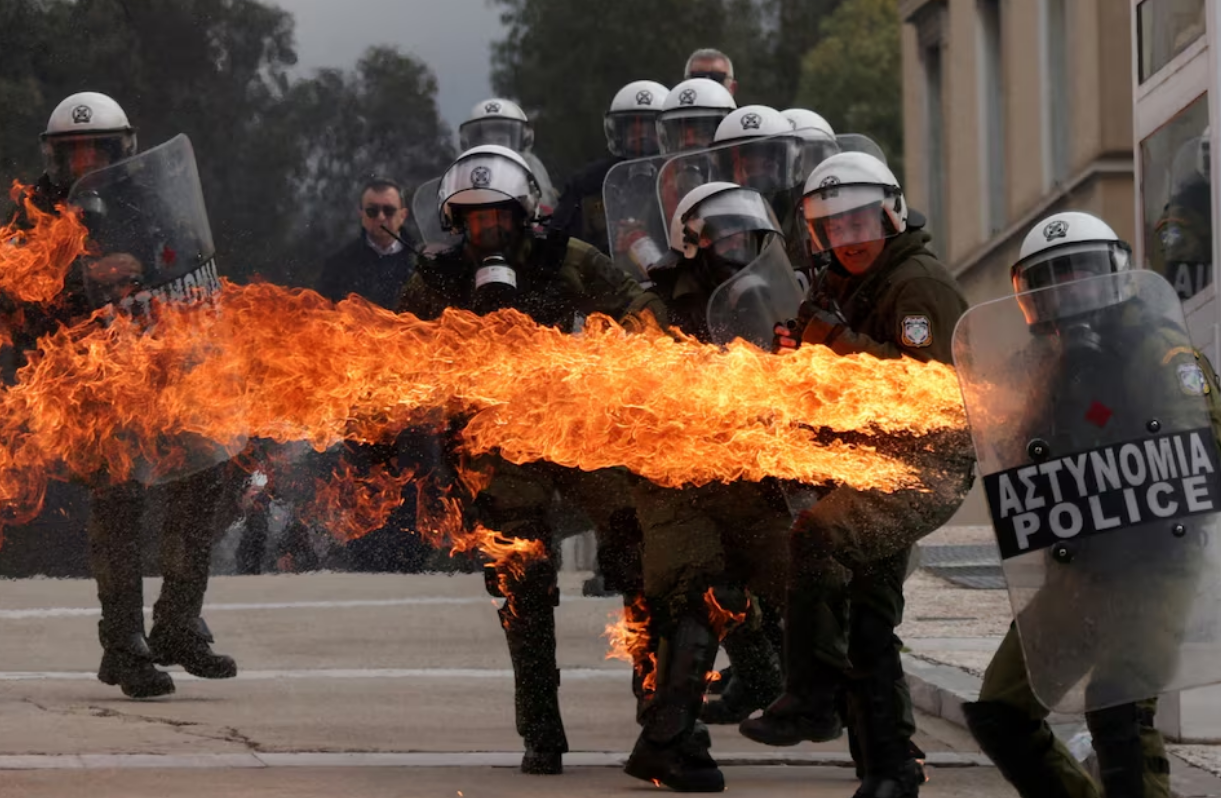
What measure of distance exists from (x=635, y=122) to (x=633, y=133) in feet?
0.22

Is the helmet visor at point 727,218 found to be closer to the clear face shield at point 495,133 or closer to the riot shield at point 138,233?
the riot shield at point 138,233

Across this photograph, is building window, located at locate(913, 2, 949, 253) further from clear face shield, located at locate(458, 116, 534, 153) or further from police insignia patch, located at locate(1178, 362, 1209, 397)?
police insignia patch, located at locate(1178, 362, 1209, 397)

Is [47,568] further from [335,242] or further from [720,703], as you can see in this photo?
[720,703]

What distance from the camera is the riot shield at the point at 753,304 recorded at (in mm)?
7211

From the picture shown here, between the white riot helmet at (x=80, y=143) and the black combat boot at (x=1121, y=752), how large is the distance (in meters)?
4.27

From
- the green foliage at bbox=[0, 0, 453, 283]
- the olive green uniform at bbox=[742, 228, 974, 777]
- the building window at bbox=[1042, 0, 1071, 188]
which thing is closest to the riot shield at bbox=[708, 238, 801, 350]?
the olive green uniform at bbox=[742, 228, 974, 777]

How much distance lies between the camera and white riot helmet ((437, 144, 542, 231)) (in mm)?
7523

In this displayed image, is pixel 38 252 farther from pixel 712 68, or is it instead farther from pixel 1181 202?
pixel 1181 202

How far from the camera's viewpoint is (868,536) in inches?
249

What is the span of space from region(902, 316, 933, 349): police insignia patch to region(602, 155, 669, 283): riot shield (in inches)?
89.8

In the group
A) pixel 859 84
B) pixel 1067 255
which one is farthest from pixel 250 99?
pixel 859 84

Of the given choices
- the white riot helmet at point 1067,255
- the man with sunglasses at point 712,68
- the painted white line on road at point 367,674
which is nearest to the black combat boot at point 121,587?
the painted white line on road at point 367,674

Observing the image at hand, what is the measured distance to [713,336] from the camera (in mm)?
7238

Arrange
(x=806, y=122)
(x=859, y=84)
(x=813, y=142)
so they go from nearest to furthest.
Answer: (x=813, y=142), (x=806, y=122), (x=859, y=84)
